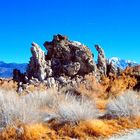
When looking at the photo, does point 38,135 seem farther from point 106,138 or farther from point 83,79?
point 83,79

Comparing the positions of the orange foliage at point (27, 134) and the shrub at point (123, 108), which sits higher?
the shrub at point (123, 108)

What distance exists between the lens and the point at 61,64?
96.8 feet

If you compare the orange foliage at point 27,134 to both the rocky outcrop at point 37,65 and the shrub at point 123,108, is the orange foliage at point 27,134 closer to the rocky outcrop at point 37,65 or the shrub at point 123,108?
the shrub at point 123,108

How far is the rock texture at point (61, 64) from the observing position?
93.6ft

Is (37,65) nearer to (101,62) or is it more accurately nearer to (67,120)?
(101,62)

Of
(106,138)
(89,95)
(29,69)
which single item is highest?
(29,69)

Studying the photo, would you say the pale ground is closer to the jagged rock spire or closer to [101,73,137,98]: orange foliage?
[101,73,137,98]: orange foliage

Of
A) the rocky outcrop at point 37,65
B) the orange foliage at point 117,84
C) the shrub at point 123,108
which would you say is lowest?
the shrub at point 123,108

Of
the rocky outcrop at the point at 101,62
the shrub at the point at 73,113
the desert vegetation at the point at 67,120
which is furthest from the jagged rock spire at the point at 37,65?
the shrub at the point at 73,113

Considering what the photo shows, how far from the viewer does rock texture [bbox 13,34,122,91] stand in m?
28.5

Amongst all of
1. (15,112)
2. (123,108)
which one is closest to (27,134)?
(15,112)

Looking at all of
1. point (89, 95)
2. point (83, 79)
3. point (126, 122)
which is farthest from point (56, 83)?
point (126, 122)

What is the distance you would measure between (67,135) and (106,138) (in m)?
1.37

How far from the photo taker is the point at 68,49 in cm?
2950
